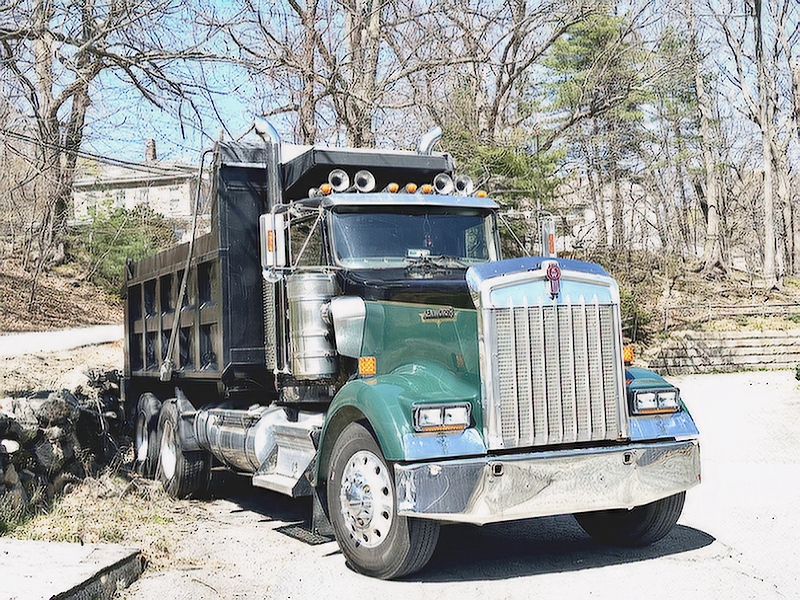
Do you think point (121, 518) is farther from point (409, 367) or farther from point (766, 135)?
point (766, 135)

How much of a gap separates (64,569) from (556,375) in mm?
3304

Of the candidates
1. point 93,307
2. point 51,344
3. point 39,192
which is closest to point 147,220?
point 93,307

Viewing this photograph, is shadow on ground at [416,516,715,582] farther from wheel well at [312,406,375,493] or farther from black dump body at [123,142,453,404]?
black dump body at [123,142,453,404]

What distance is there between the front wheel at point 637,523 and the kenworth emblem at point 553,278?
172 cm

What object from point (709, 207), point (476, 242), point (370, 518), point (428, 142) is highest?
point (709, 207)

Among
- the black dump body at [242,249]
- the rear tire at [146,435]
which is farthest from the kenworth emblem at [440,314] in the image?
the rear tire at [146,435]

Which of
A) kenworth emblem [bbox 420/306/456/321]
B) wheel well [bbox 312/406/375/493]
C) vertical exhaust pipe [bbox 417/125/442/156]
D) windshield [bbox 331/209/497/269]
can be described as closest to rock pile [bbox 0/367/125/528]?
wheel well [bbox 312/406/375/493]

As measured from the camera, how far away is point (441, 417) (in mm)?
5957

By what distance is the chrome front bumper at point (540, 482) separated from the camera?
5793 millimetres

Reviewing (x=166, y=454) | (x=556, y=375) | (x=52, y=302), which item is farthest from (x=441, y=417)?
(x=52, y=302)

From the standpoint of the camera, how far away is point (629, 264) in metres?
25.5

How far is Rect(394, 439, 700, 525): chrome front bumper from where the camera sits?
5793mm

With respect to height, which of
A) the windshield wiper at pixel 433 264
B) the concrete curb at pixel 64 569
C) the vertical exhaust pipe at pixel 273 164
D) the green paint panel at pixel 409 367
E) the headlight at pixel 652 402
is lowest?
the concrete curb at pixel 64 569

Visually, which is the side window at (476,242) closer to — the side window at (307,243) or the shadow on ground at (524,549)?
the side window at (307,243)
